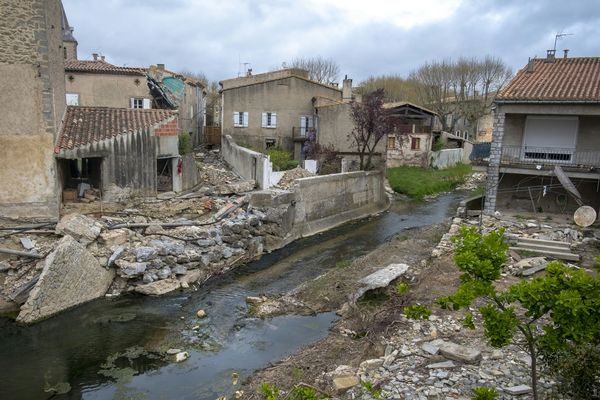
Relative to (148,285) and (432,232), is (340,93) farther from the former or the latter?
(148,285)

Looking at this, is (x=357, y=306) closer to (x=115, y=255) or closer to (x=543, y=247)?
(x=543, y=247)

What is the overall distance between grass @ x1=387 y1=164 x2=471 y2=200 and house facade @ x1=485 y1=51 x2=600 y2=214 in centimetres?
1045

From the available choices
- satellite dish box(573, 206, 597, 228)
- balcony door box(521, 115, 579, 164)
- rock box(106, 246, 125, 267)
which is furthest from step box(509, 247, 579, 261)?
rock box(106, 246, 125, 267)

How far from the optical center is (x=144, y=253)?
49.1 ft

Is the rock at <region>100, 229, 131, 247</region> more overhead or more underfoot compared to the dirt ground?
more overhead

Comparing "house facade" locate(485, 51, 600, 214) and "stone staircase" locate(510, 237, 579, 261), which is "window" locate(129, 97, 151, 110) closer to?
"house facade" locate(485, 51, 600, 214)

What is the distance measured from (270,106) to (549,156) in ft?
64.5

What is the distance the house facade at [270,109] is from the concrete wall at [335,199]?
866cm

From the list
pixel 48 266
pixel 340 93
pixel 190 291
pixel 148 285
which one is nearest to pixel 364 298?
pixel 190 291

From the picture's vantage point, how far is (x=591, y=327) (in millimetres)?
5242

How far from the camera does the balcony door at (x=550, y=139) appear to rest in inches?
766

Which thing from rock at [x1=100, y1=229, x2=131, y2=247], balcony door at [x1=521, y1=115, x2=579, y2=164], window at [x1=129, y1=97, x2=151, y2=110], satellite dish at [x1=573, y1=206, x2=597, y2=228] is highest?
window at [x1=129, y1=97, x2=151, y2=110]

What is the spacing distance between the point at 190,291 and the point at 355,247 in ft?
26.6

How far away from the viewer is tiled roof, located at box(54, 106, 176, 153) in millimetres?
16938
